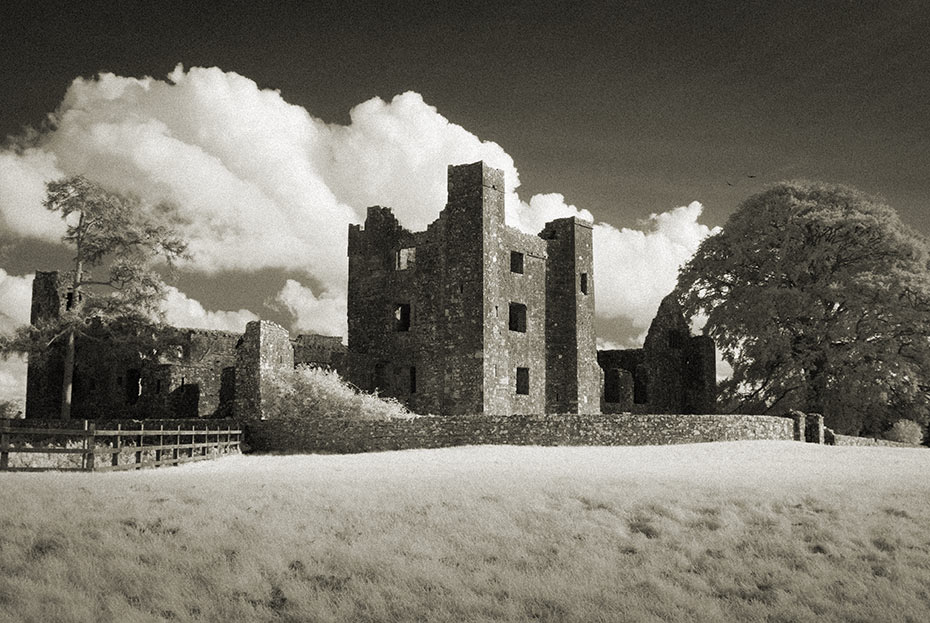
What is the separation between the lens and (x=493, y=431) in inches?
987

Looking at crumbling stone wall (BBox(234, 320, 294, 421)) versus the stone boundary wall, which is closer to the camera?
crumbling stone wall (BBox(234, 320, 294, 421))

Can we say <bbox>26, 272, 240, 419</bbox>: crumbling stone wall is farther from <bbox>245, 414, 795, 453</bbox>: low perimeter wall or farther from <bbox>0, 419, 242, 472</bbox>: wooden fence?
<bbox>245, 414, 795, 453</bbox>: low perimeter wall

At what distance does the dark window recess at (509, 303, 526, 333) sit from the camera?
32844mm

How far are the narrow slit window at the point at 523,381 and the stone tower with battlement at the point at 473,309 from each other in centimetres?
4

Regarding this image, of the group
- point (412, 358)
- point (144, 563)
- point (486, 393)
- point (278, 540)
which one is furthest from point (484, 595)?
point (412, 358)

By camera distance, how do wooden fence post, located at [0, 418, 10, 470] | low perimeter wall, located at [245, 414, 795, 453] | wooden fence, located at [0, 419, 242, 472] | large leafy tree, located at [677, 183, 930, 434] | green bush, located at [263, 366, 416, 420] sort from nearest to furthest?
wooden fence post, located at [0, 418, 10, 470]
wooden fence, located at [0, 419, 242, 472]
low perimeter wall, located at [245, 414, 795, 453]
green bush, located at [263, 366, 416, 420]
large leafy tree, located at [677, 183, 930, 434]

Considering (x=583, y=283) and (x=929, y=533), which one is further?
(x=583, y=283)

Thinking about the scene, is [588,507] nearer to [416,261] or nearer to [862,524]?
[862,524]

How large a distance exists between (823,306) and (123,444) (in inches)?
991

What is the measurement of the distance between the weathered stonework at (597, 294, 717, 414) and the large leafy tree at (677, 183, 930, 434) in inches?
155

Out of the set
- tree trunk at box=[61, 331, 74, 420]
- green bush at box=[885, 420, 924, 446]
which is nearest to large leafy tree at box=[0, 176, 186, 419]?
tree trunk at box=[61, 331, 74, 420]

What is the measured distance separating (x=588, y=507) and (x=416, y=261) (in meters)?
21.2

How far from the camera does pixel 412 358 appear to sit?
108 feet

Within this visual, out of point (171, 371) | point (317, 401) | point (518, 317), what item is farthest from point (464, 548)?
point (171, 371)
